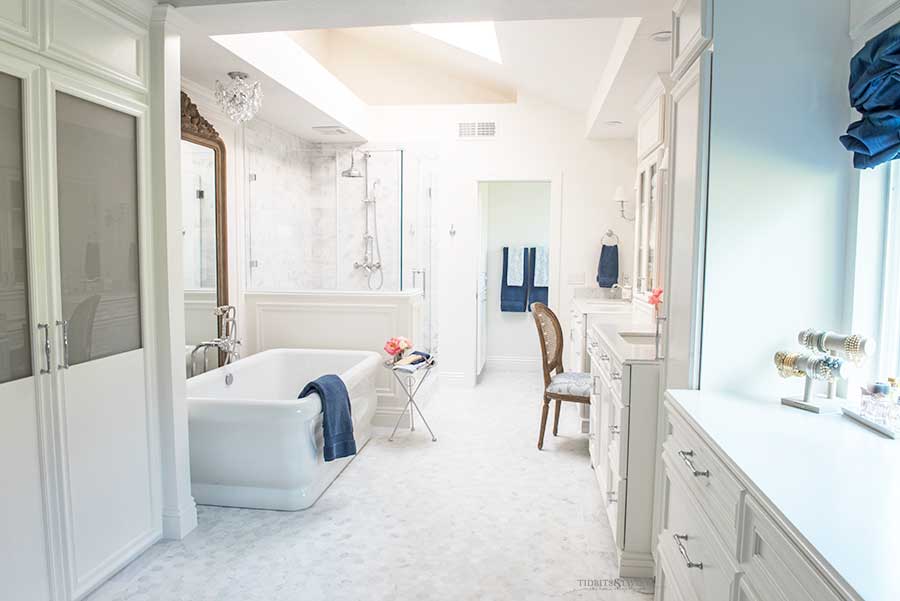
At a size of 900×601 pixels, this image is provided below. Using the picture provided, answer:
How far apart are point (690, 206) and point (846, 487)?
0.96 metres

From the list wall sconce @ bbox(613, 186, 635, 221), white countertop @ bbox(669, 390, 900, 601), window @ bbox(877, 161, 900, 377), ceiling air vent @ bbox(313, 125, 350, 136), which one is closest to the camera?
white countertop @ bbox(669, 390, 900, 601)

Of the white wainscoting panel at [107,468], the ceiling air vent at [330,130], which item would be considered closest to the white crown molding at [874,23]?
the white wainscoting panel at [107,468]

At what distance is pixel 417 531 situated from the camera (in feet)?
8.79

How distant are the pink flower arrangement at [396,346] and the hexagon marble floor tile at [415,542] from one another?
69 cm

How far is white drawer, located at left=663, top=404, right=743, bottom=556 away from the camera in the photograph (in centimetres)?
125

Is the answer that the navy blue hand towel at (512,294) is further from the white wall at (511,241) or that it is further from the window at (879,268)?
the window at (879,268)

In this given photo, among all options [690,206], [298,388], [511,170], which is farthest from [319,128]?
[690,206]

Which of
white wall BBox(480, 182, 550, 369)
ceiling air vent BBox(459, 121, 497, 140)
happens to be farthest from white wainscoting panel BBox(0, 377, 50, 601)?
white wall BBox(480, 182, 550, 369)

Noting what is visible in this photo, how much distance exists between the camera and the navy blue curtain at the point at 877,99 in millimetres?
1408

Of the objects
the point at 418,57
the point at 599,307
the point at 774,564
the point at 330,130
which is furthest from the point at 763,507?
the point at 418,57

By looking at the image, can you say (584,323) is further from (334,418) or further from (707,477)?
(707,477)

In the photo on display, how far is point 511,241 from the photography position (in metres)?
6.62

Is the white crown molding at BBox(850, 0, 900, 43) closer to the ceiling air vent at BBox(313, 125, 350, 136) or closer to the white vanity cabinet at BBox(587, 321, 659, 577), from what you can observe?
the white vanity cabinet at BBox(587, 321, 659, 577)

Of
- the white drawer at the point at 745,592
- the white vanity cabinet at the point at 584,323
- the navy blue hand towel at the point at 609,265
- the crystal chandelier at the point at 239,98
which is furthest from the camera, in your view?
the navy blue hand towel at the point at 609,265
